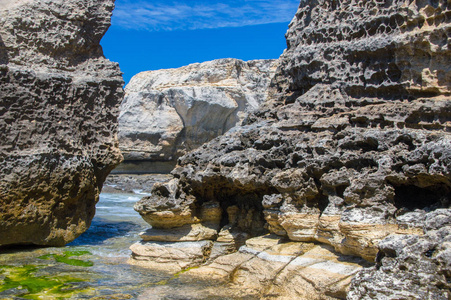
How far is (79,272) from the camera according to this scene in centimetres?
613

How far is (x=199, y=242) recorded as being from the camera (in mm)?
6727

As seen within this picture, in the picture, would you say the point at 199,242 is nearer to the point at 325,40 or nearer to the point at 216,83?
the point at 325,40

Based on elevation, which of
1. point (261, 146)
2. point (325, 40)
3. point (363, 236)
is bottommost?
point (363, 236)

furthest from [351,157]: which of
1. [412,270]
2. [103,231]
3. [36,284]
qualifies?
[103,231]

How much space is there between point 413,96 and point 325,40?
184cm

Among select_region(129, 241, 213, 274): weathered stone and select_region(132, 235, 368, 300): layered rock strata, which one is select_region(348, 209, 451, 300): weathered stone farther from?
select_region(129, 241, 213, 274): weathered stone

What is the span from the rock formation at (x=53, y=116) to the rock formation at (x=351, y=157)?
203cm

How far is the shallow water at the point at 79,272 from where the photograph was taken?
5.22 m

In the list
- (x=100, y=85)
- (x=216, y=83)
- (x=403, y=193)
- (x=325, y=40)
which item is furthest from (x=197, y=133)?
(x=403, y=193)

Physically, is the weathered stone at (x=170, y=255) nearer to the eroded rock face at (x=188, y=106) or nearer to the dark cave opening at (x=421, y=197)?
the dark cave opening at (x=421, y=197)

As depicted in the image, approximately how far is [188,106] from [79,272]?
22.0 meters

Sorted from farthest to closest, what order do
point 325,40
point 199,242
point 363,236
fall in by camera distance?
point 325,40
point 199,242
point 363,236

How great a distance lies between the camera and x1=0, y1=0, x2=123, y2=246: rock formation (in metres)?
7.40

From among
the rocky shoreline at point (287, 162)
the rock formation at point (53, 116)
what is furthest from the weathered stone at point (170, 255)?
the rock formation at point (53, 116)
